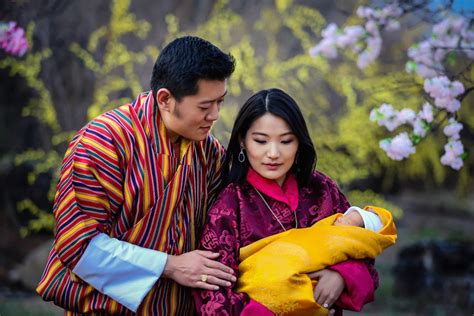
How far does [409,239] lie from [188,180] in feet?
10.6

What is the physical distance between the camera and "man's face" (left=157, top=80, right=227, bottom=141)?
8.80 feet

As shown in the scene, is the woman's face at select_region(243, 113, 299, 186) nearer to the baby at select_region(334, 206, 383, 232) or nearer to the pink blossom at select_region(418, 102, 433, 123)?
the baby at select_region(334, 206, 383, 232)

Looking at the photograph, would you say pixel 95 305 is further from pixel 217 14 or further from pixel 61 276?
Answer: pixel 217 14

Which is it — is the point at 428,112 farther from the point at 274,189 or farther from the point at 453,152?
the point at 274,189

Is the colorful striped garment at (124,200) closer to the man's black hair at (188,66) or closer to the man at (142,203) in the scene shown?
the man at (142,203)


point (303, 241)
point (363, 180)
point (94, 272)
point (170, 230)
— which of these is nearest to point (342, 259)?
point (303, 241)

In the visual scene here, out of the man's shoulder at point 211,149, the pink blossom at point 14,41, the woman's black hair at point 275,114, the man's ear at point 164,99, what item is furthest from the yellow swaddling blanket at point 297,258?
the pink blossom at point 14,41

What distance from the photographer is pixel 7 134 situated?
18.5 ft

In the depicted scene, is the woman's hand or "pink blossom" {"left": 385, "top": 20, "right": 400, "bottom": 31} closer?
the woman's hand

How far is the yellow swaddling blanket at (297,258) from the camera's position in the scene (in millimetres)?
2578

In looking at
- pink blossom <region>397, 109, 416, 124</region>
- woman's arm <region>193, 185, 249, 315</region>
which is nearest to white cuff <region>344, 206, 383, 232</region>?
woman's arm <region>193, 185, 249, 315</region>

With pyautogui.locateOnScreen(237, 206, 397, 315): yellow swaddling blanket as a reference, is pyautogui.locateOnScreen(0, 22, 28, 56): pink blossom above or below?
above

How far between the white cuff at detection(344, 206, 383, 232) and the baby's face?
0.05 feet

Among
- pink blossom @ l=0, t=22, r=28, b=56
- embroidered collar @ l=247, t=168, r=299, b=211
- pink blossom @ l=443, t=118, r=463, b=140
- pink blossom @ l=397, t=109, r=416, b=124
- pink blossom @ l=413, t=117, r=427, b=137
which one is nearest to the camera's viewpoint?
embroidered collar @ l=247, t=168, r=299, b=211
